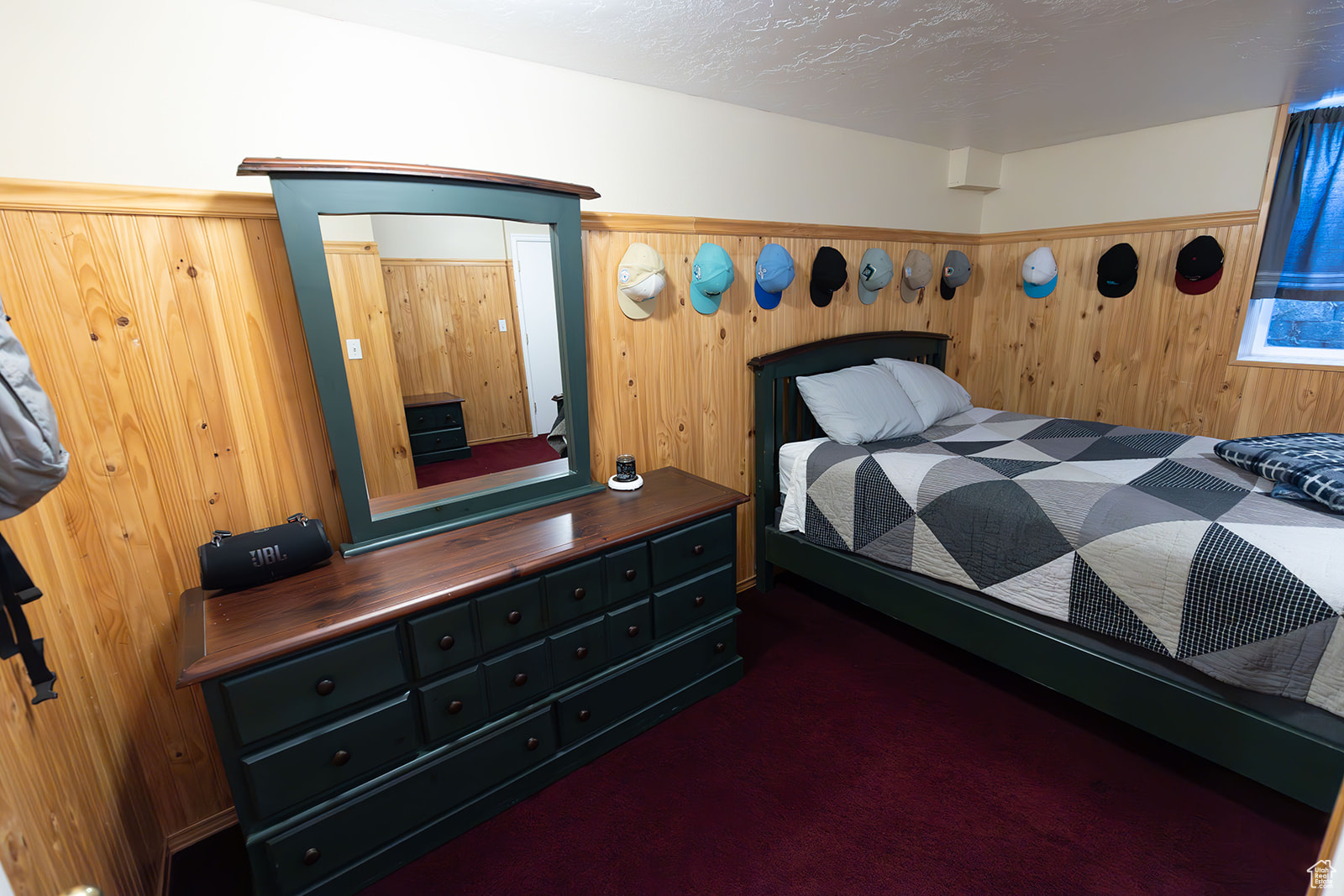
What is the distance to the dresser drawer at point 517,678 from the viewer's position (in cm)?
158

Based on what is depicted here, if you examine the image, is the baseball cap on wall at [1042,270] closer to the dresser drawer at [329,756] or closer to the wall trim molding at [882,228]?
the wall trim molding at [882,228]

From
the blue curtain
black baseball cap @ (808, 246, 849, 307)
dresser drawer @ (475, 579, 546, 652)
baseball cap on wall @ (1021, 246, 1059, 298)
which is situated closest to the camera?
dresser drawer @ (475, 579, 546, 652)

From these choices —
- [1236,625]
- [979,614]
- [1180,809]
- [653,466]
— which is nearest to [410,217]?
[653,466]

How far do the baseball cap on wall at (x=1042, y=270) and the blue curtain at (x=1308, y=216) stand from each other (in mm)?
853

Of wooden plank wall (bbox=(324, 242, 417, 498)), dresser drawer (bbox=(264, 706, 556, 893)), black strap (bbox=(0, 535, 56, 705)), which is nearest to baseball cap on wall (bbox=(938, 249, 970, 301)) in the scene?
wooden plank wall (bbox=(324, 242, 417, 498))

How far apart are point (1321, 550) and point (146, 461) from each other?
2.93 meters

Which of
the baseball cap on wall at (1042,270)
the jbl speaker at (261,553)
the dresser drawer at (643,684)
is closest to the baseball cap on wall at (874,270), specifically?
the baseball cap on wall at (1042,270)

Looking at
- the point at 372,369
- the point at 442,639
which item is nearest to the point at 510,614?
the point at 442,639

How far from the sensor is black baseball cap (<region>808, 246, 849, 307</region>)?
8.83 ft

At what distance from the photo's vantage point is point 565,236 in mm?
1862

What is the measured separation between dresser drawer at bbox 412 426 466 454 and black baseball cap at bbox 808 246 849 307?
1.80 metres

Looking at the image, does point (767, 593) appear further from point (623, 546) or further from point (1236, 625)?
point (1236, 625)

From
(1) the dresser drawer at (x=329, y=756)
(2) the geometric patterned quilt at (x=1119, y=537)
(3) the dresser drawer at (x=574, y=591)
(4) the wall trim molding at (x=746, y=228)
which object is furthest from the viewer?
(4) the wall trim molding at (x=746, y=228)

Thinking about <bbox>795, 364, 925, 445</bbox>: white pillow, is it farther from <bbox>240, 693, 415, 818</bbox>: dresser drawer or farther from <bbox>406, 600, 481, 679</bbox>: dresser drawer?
<bbox>240, 693, 415, 818</bbox>: dresser drawer
